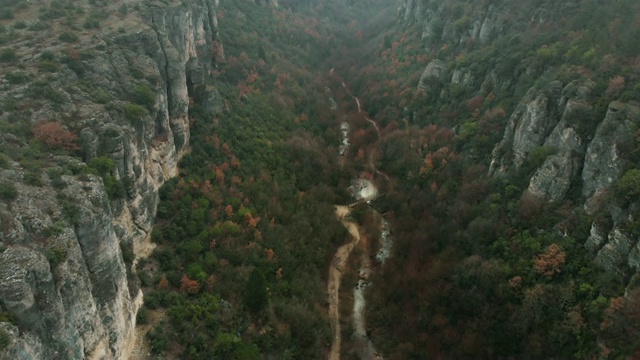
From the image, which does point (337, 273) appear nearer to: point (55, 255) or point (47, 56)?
point (55, 255)

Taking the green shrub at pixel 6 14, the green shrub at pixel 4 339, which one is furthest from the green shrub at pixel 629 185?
the green shrub at pixel 6 14

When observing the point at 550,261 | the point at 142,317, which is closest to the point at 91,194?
the point at 142,317

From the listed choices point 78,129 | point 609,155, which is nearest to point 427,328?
point 609,155

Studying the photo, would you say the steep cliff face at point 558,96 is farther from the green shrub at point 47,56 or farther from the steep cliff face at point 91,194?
the green shrub at point 47,56

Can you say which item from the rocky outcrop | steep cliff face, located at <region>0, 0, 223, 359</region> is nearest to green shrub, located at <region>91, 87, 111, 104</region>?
steep cliff face, located at <region>0, 0, 223, 359</region>

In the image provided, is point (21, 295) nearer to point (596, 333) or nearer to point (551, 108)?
point (596, 333)

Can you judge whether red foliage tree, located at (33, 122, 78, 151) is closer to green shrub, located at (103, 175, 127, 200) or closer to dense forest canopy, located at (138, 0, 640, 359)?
green shrub, located at (103, 175, 127, 200)

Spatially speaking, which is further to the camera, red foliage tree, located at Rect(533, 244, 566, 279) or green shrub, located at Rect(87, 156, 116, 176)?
red foliage tree, located at Rect(533, 244, 566, 279)
